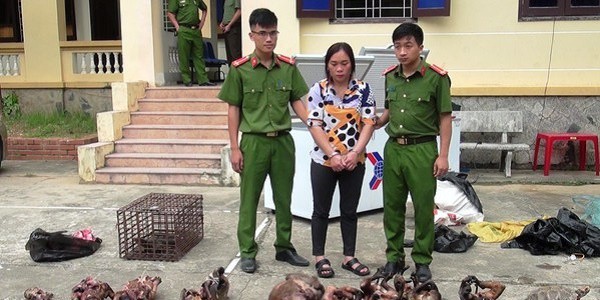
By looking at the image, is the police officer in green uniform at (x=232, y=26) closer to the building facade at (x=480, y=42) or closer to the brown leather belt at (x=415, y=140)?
the building facade at (x=480, y=42)

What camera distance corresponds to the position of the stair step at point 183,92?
335 inches

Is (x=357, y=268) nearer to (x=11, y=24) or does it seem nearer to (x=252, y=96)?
(x=252, y=96)

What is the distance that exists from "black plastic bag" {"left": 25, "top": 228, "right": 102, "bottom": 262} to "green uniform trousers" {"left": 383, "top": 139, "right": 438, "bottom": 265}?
8.26 feet

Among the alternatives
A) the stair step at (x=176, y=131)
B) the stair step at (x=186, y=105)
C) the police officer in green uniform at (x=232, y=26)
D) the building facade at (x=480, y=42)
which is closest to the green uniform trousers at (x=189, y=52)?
the building facade at (x=480, y=42)

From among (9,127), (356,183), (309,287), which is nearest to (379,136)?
(356,183)

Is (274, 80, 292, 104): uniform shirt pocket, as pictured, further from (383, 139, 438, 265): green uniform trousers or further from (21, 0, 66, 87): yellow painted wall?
(21, 0, 66, 87): yellow painted wall

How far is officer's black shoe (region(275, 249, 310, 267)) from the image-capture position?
4.32 m

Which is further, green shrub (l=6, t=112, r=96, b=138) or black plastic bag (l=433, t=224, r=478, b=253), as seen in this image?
green shrub (l=6, t=112, r=96, b=138)

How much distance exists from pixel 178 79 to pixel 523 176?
5.72 meters

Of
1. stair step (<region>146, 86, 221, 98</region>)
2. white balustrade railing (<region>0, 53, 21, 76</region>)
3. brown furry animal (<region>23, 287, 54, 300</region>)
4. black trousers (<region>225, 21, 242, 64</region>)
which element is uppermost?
black trousers (<region>225, 21, 242, 64</region>)

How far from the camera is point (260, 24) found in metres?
3.94

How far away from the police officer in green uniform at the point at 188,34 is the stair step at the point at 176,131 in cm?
122

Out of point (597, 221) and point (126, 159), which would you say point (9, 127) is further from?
point (597, 221)

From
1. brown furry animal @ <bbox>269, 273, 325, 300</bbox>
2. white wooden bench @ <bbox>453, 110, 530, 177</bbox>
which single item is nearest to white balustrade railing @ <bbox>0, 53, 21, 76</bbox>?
white wooden bench @ <bbox>453, 110, 530, 177</bbox>
